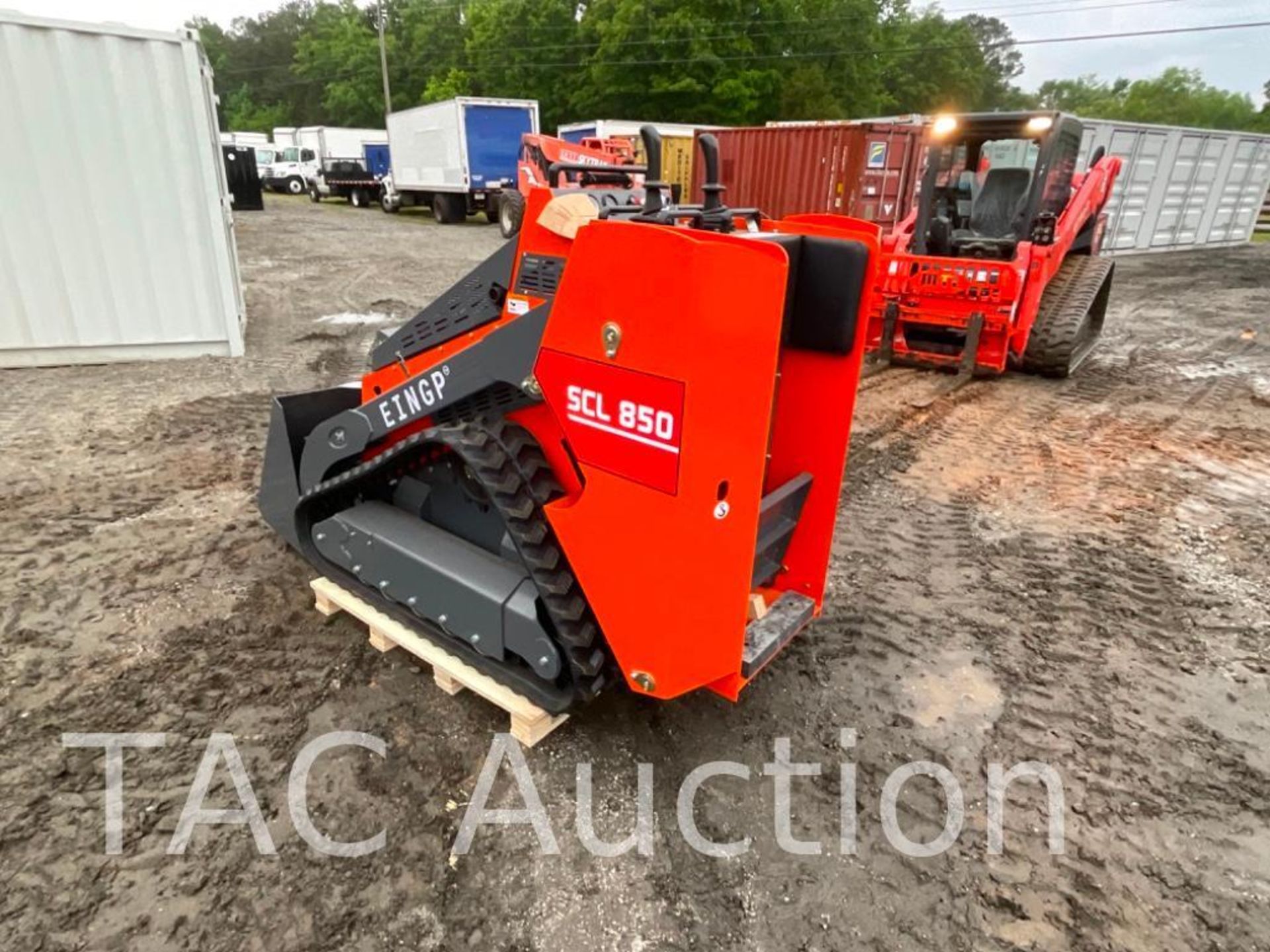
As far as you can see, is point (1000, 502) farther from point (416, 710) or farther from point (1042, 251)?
point (416, 710)

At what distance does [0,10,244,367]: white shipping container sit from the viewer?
18.6 ft

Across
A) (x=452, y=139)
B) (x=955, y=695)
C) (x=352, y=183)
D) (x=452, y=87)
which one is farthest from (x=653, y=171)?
→ (x=452, y=87)

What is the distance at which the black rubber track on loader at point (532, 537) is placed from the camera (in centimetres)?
217

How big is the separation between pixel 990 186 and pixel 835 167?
645cm

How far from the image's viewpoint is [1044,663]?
2971 mm

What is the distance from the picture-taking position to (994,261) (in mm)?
6426

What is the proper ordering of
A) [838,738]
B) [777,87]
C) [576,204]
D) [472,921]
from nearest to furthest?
[472,921] → [576,204] → [838,738] → [777,87]

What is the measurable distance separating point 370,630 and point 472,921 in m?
1.37

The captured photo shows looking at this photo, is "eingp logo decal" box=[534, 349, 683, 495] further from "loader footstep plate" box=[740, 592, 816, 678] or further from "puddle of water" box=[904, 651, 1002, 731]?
"puddle of water" box=[904, 651, 1002, 731]

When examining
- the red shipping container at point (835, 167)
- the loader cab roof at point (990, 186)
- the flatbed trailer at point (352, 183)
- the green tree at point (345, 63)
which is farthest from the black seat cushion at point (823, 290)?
the green tree at point (345, 63)

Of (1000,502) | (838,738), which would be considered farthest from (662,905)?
(1000,502)

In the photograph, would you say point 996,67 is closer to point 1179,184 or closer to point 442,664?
point 1179,184

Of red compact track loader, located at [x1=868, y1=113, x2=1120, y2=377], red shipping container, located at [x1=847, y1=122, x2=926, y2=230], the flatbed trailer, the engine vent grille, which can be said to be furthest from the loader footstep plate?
the flatbed trailer
